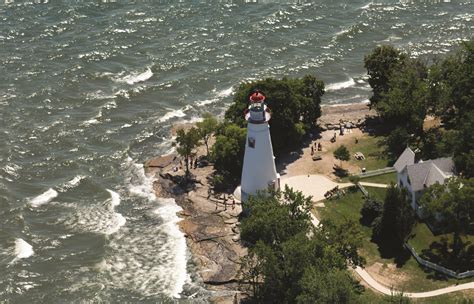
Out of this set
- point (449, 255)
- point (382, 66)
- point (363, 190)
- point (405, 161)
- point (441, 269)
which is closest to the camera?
point (441, 269)

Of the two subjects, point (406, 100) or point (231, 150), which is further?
point (406, 100)

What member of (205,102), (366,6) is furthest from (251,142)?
(366,6)

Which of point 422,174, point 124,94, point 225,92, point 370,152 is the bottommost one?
point 370,152

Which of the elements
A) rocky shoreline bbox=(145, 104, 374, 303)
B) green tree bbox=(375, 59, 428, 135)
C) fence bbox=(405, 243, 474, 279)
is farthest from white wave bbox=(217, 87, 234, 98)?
fence bbox=(405, 243, 474, 279)

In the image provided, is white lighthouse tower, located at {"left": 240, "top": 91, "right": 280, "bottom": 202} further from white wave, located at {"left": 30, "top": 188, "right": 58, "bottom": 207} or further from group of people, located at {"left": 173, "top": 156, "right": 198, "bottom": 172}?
white wave, located at {"left": 30, "top": 188, "right": 58, "bottom": 207}

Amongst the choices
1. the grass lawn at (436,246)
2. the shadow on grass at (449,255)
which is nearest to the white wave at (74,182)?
the grass lawn at (436,246)

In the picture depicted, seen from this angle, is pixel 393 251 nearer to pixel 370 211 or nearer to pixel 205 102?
pixel 370 211
